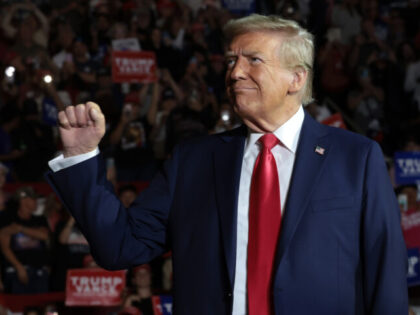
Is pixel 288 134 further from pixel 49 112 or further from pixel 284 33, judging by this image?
pixel 49 112

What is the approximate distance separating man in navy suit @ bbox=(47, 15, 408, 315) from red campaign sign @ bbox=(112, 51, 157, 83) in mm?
4824

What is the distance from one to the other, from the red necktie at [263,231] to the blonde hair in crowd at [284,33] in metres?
0.24

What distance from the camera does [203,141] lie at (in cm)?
189

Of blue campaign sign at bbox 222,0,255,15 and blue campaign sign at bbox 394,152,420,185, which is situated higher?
blue campaign sign at bbox 222,0,255,15

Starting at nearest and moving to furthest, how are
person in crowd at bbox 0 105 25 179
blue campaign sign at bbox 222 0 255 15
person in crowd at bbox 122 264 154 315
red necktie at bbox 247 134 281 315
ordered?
red necktie at bbox 247 134 281 315 < person in crowd at bbox 122 264 154 315 < person in crowd at bbox 0 105 25 179 < blue campaign sign at bbox 222 0 255 15

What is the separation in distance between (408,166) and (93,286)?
257 centimetres

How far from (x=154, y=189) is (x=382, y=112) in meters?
6.55

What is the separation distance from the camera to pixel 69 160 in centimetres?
167

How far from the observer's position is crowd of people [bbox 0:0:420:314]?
18.1ft

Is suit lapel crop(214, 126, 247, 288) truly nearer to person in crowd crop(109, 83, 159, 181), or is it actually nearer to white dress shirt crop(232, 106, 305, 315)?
white dress shirt crop(232, 106, 305, 315)

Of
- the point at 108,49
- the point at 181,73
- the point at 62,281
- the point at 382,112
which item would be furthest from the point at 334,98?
the point at 62,281

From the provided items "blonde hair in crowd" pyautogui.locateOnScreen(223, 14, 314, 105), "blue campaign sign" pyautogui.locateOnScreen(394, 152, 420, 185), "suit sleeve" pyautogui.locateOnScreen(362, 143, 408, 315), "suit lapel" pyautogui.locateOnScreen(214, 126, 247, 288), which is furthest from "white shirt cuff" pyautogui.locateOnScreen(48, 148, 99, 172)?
"blue campaign sign" pyautogui.locateOnScreen(394, 152, 420, 185)

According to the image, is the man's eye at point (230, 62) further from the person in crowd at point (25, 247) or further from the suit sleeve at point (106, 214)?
the person in crowd at point (25, 247)

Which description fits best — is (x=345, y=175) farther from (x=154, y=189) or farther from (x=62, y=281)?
(x=62, y=281)
